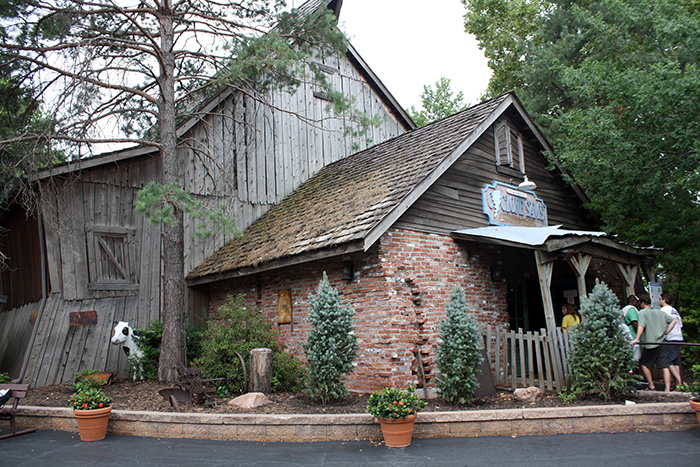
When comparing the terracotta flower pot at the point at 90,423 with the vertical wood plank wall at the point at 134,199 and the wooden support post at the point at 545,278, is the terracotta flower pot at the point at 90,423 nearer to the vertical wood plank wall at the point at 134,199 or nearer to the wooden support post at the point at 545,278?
the vertical wood plank wall at the point at 134,199

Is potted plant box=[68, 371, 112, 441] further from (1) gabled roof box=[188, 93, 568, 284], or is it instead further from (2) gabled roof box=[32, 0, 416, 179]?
(2) gabled roof box=[32, 0, 416, 179]

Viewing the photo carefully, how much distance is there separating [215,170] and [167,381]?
596 centimetres

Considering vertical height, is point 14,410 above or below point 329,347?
below

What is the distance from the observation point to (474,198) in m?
11.1

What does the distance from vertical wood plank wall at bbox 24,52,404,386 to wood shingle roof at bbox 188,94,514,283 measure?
0.93 m

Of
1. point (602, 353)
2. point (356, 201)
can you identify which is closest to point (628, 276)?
point (602, 353)

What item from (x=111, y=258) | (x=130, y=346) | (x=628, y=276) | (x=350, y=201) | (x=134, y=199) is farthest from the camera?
(x=134, y=199)

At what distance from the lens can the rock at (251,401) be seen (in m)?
7.92

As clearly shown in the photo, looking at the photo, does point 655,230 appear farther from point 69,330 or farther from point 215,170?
point 69,330

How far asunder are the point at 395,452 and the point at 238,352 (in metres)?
4.13

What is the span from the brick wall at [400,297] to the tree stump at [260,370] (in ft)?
4.10

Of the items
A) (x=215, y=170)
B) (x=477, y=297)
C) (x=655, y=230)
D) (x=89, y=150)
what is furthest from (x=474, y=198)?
(x=89, y=150)

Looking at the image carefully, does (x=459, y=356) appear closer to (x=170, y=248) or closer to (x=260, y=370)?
(x=260, y=370)

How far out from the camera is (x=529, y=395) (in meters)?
7.69
